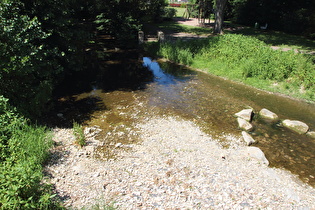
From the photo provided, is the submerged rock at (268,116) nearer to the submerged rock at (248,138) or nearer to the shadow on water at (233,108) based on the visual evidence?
the shadow on water at (233,108)

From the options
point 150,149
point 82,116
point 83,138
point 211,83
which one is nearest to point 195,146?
point 150,149

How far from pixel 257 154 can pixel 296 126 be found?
3515mm

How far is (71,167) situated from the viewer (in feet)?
22.7

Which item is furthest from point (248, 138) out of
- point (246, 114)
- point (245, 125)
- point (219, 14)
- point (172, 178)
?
point (219, 14)

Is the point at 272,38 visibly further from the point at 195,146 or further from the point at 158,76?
the point at 195,146

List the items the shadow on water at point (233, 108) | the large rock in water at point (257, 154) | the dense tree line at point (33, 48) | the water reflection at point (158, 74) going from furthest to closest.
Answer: the water reflection at point (158, 74) < the shadow on water at point (233, 108) < the dense tree line at point (33, 48) < the large rock in water at point (257, 154)

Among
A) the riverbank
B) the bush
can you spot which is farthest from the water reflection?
the bush

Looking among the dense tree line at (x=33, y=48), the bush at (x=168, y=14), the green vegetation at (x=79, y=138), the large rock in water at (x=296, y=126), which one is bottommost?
the large rock in water at (x=296, y=126)

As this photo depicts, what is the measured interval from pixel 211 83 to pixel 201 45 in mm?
5695

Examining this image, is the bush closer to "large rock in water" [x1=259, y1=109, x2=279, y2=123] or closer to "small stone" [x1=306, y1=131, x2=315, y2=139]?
"large rock in water" [x1=259, y1=109, x2=279, y2=123]

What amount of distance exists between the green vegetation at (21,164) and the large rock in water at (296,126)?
32.0 ft

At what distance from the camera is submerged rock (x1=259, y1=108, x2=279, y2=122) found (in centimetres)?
1104

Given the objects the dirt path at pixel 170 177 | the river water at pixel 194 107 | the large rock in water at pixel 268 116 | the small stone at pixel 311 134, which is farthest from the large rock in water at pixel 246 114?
the dirt path at pixel 170 177

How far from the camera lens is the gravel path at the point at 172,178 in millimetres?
5910
